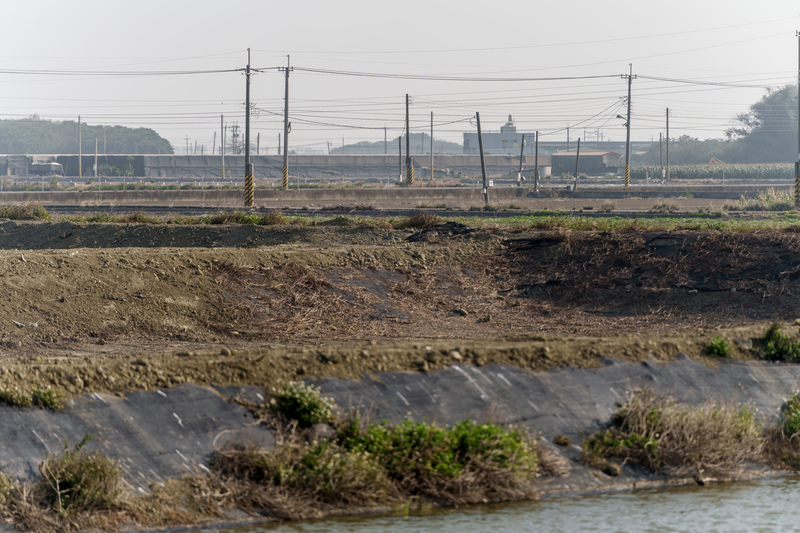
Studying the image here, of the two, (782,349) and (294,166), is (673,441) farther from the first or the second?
(294,166)

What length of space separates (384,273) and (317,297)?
2.35m

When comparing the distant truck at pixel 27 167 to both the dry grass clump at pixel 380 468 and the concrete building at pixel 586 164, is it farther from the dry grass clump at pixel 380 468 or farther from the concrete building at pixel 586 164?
the dry grass clump at pixel 380 468

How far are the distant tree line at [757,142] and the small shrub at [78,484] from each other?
11983 centimetres

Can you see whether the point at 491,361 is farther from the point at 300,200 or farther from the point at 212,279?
the point at 300,200

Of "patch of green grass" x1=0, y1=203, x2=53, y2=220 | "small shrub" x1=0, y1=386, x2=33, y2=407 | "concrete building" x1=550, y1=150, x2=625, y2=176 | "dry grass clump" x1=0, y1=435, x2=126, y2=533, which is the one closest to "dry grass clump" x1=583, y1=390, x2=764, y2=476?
"dry grass clump" x1=0, y1=435, x2=126, y2=533

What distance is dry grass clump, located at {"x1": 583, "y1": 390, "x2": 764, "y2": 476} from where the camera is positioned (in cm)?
952

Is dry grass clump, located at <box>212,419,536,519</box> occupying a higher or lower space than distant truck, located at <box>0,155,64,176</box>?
lower

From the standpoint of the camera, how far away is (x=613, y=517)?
27.3 ft

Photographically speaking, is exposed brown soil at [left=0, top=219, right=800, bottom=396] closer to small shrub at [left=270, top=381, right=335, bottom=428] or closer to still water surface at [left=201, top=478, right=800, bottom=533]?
small shrub at [left=270, top=381, right=335, bottom=428]

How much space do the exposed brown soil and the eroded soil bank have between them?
0.03 metres

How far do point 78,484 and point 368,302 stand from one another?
8.46m

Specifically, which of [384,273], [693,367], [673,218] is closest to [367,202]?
[673,218]

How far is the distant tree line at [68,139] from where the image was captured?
516ft

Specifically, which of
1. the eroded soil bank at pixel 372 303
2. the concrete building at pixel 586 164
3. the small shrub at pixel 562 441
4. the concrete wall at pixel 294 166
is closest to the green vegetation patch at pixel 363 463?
the small shrub at pixel 562 441
